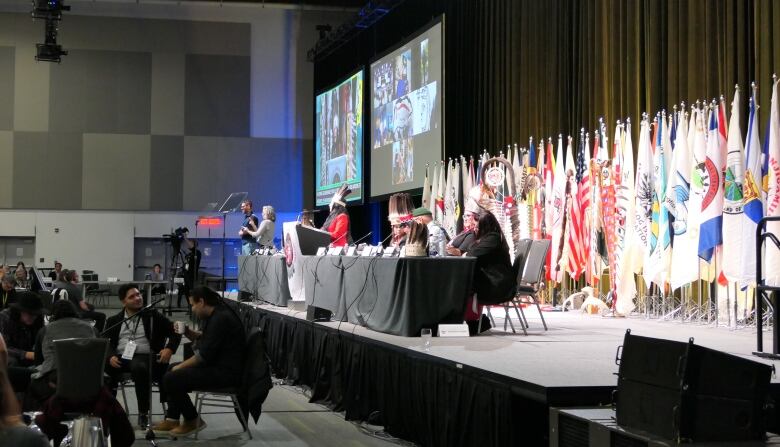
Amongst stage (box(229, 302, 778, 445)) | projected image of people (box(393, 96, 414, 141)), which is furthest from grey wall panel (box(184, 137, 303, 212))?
stage (box(229, 302, 778, 445))

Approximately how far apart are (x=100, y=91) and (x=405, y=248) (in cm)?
1683

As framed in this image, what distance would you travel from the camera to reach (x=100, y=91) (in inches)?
819

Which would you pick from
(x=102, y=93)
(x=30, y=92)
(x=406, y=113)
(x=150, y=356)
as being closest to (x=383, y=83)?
(x=406, y=113)

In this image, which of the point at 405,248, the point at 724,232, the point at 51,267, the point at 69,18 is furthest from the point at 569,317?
the point at 69,18

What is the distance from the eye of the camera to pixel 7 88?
20.4m

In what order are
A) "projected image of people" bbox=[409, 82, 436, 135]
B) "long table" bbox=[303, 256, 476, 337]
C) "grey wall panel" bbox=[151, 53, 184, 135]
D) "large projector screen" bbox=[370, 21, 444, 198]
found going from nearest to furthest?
"long table" bbox=[303, 256, 476, 337], "large projector screen" bbox=[370, 21, 444, 198], "projected image of people" bbox=[409, 82, 436, 135], "grey wall panel" bbox=[151, 53, 184, 135]

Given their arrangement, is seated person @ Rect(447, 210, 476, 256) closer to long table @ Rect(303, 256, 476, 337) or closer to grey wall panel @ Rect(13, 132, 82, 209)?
long table @ Rect(303, 256, 476, 337)

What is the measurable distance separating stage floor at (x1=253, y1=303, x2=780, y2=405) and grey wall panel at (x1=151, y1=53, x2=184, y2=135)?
13598 mm

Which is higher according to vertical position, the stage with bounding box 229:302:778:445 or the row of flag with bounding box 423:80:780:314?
the row of flag with bounding box 423:80:780:314

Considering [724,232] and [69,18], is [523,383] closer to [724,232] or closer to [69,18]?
[724,232]

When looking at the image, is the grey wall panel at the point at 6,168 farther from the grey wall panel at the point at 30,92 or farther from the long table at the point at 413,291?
the long table at the point at 413,291

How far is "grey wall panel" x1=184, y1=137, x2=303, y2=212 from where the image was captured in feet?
68.7

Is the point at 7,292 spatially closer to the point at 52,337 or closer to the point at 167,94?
the point at 52,337

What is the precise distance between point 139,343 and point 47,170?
1610 centimetres
